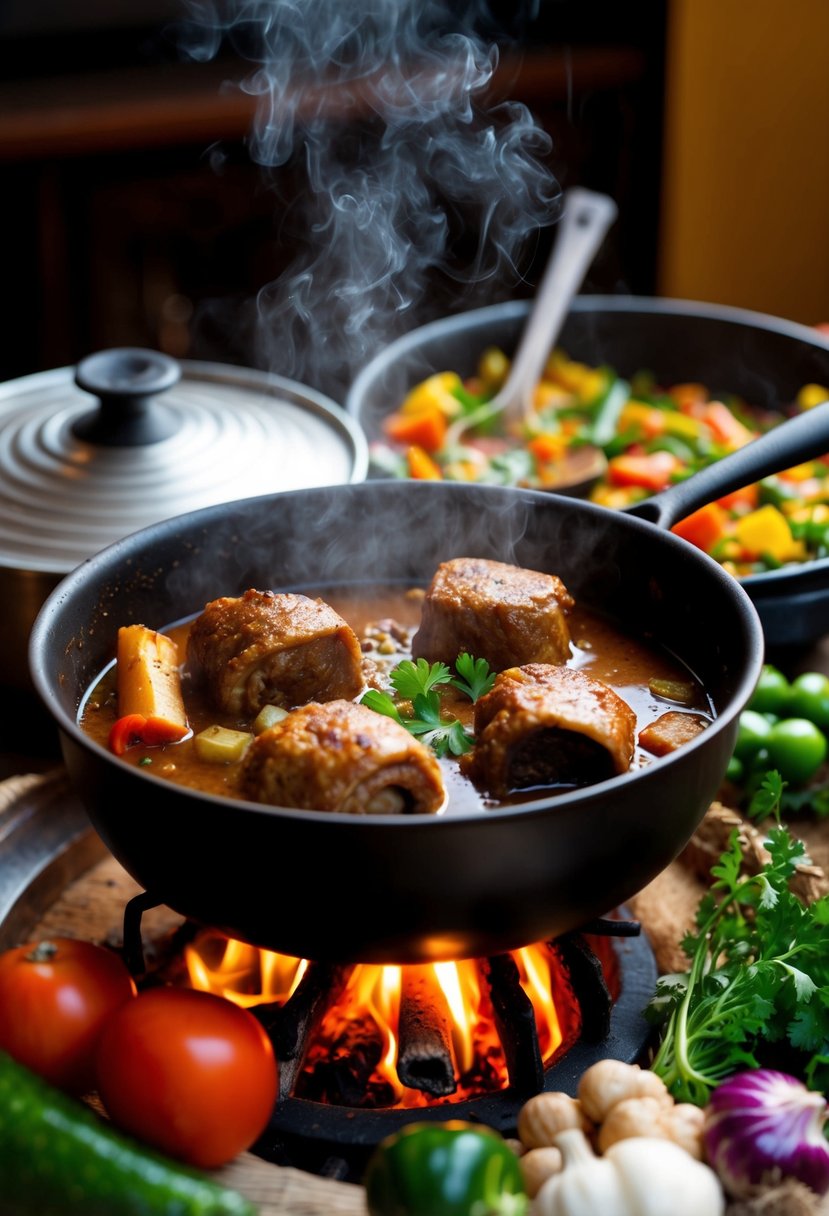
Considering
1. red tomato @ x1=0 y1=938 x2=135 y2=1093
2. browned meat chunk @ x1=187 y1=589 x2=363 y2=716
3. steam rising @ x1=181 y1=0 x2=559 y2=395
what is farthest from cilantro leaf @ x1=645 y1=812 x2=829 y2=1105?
steam rising @ x1=181 y1=0 x2=559 y2=395

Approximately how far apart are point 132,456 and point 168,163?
3401 millimetres

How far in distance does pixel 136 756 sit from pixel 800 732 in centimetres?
164

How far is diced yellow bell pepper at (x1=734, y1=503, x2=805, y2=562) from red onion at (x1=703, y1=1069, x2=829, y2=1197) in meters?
1.81

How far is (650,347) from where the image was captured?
471 cm

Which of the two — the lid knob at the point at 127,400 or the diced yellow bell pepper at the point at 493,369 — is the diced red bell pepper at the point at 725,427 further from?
the lid knob at the point at 127,400

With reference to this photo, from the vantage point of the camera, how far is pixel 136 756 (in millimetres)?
2229

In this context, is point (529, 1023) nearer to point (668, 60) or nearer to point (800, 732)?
point (800, 732)

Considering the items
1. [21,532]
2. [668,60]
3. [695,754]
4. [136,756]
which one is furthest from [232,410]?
[668,60]

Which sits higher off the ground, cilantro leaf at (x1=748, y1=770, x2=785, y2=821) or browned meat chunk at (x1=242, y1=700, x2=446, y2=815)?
browned meat chunk at (x1=242, y1=700, x2=446, y2=815)

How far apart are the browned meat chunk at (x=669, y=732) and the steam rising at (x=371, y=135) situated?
2.78m

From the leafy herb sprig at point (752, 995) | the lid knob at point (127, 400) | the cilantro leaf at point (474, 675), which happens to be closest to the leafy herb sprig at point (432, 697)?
the cilantro leaf at point (474, 675)

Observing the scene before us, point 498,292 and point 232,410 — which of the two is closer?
point 232,410

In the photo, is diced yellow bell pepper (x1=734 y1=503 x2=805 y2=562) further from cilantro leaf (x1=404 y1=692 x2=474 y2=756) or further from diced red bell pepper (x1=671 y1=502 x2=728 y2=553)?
cilantro leaf (x1=404 y1=692 x2=474 y2=756)

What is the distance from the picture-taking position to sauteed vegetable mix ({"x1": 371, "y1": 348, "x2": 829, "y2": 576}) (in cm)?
359
